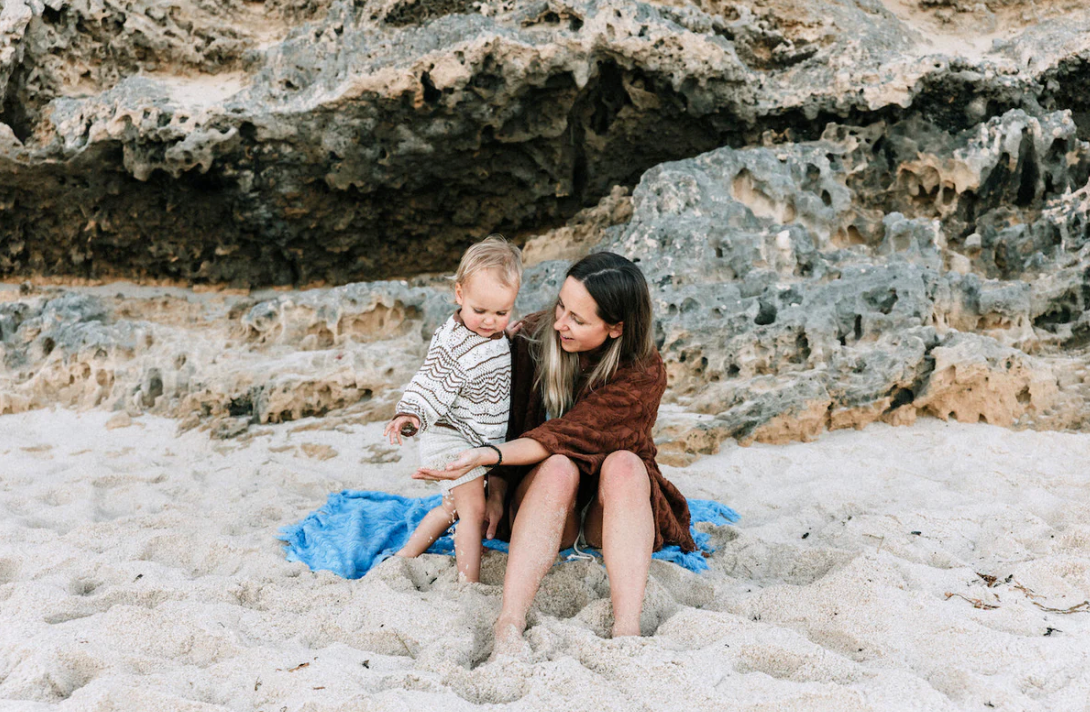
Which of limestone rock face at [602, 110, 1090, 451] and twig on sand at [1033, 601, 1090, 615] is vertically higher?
limestone rock face at [602, 110, 1090, 451]

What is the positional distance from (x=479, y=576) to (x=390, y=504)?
0.81m

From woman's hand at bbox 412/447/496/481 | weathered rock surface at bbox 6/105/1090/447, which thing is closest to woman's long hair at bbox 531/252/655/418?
woman's hand at bbox 412/447/496/481

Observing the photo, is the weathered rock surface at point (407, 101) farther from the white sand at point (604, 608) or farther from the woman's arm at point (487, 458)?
the woman's arm at point (487, 458)

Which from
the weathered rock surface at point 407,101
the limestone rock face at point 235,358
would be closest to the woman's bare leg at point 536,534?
the limestone rock face at point 235,358

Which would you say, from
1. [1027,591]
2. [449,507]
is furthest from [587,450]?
[1027,591]

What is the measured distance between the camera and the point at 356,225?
6031 millimetres

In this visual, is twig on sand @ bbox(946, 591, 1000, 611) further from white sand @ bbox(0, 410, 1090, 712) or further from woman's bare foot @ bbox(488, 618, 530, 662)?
woman's bare foot @ bbox(488, 618, 530, 662)

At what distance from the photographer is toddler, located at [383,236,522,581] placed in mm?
2355

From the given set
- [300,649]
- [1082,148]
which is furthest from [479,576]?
[1082,148]

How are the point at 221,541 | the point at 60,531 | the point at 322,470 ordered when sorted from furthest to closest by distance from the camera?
1. the point at 322,470
2. the point at 60,531
3. the point at 221,541

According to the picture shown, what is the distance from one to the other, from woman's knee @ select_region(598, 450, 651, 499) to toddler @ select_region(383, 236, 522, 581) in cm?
37

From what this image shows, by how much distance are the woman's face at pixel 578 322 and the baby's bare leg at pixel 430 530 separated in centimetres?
67

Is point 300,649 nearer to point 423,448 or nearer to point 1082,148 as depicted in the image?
point 423,448

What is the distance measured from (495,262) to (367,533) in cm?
115
